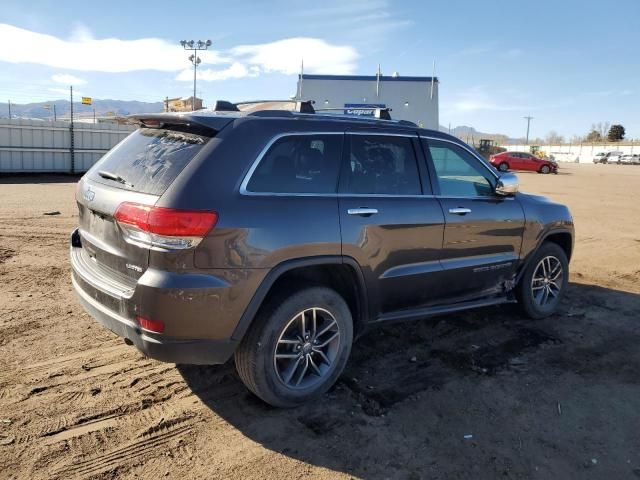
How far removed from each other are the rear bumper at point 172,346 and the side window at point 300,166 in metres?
0.98

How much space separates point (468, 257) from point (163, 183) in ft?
8.67

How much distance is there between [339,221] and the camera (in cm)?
354

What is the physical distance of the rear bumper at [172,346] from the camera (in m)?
3.05

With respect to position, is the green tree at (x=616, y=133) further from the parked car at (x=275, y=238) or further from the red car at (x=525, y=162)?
the parked car at (x=275, y=238)

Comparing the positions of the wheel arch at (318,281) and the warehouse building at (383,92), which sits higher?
the warehouse building at (383,92)

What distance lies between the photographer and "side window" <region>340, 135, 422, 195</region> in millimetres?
3812

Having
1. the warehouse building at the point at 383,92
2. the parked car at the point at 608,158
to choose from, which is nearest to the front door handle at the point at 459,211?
the warehouse building at the point at 383,92

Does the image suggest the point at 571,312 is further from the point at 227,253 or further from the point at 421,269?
the point at 227,253

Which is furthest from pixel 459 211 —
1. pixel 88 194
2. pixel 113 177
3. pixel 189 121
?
pixel 88 194

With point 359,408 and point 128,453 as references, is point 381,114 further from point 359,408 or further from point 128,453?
point 128,453

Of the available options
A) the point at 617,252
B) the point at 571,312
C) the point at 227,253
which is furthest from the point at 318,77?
the point at 227,253

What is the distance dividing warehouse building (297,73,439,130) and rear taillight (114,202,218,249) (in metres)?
32.7

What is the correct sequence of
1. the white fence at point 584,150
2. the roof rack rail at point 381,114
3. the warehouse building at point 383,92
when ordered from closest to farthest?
the roof rack rail at point 381,114, the warehouse building at point 383,92, the white fence at point 584,150

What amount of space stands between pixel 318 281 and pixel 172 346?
44.3 inches
